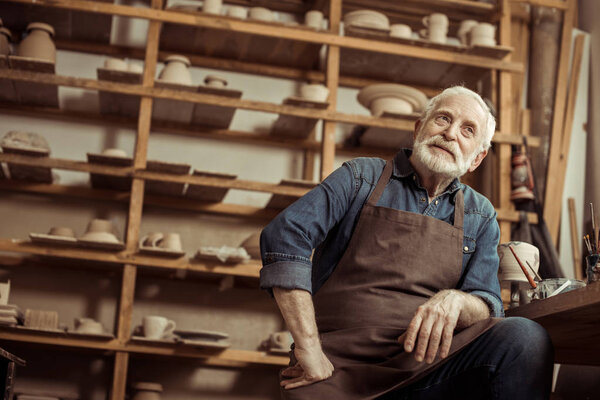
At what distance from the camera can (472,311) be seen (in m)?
1.83

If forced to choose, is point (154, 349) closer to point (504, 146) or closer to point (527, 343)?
Answer: point (504, 146)

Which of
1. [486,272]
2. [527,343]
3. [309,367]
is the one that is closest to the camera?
[527,343]

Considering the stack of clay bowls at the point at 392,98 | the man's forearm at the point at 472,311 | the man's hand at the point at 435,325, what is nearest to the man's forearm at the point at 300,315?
the man's hand at the point at 435,325

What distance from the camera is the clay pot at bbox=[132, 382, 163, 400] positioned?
13.2ft

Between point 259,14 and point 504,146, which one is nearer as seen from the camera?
point 259,14

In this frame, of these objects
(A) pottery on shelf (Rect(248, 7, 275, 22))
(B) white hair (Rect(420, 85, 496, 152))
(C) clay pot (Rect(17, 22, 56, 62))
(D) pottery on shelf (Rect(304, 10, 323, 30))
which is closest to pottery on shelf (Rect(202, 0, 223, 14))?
(A) pottery on shelf (Rect(248, 7, 275, 22))

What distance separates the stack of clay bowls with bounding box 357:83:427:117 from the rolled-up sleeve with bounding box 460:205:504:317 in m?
2.40

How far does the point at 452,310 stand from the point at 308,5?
355 cm

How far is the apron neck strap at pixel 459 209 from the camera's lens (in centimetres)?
207

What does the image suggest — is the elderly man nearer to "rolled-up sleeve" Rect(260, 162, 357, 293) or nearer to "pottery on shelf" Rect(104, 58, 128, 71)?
"rolled-up sleeve" Rect(260, 162, 357, 293)

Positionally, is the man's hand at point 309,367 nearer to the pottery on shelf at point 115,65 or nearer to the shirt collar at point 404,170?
the shirt collar at point 404,170

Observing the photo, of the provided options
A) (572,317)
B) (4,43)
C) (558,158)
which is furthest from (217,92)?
(572,317)

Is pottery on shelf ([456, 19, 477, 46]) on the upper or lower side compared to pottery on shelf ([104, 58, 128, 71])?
upper

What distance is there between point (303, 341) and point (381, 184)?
1.76 ft
